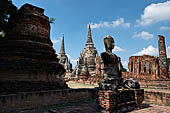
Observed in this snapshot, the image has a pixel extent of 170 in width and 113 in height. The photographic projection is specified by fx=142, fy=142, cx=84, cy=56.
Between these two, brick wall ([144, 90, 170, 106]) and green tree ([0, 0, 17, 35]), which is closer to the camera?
brick wall ([144, 90, 170, 106])

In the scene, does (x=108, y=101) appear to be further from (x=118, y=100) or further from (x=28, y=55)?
(x=28, y=55)

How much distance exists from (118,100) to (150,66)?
878 inches

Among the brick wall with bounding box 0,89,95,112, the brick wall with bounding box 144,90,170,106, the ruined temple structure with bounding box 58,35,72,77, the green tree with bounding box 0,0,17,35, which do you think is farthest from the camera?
the ruined temple structure with bounding box 58,35,72,77

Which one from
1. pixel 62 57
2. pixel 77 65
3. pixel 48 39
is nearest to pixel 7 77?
pixel 48 39

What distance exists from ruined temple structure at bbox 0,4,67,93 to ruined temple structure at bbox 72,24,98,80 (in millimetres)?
20789

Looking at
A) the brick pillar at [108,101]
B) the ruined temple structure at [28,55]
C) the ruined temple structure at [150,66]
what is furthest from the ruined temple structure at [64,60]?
the brick pillar at [108,101]

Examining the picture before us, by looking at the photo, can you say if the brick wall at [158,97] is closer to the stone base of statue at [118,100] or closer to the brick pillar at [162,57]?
the stone base of statue at [118,100]

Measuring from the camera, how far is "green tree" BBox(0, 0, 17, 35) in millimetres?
7346

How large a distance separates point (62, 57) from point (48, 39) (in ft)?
111

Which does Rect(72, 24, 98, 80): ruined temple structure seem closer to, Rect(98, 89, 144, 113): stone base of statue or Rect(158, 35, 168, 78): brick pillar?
Rect(158, 35, 168, 78): brick pillar

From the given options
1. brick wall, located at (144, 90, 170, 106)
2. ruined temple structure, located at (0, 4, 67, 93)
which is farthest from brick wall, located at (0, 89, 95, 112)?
brick wall, located at (144, 90, 170, 106)

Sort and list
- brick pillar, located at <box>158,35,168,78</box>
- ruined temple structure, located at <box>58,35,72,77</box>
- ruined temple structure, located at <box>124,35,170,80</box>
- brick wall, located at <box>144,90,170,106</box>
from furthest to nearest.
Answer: ruined temple structure, located at <box>58,35,72,77</box>, brick pillar, located at <box>158,35,168,78</box>, ruined temple structure, located at <box>124,35,170,80</box>, brick wall, located at <box>144,90,170,106</box>

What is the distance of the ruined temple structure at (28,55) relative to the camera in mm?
6578

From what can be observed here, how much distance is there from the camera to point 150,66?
24562mm
